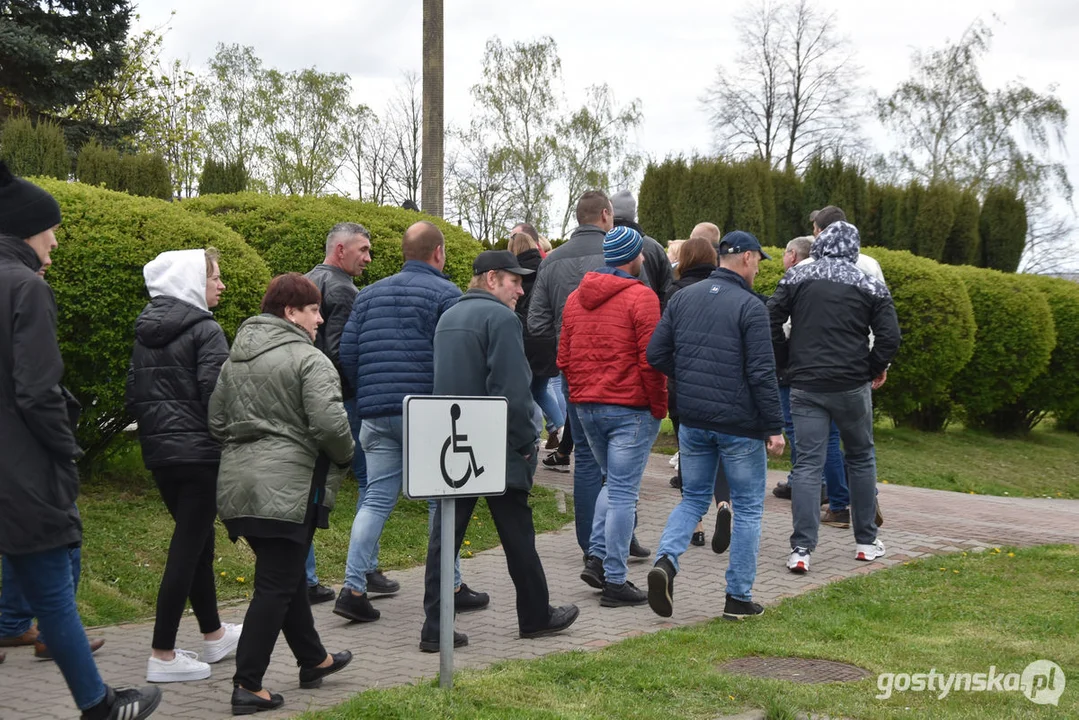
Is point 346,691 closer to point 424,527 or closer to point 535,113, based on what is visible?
point 424,527

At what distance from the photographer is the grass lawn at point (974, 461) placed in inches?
540

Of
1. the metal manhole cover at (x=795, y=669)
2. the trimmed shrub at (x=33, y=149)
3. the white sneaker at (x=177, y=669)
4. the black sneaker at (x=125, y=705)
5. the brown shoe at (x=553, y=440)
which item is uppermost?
the trimmed shrub at (x=33, y=149)

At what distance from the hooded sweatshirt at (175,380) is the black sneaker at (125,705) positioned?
43.6 inches

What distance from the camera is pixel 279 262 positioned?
1002 centimetres

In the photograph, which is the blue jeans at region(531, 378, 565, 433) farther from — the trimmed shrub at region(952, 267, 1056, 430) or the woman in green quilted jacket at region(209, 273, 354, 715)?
the trimmed shrub at region(952, 267, 1056, 430)

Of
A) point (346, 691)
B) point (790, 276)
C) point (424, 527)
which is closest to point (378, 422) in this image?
point (346, 691)

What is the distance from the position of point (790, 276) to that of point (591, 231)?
56.0 inches

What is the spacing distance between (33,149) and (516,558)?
601 inches

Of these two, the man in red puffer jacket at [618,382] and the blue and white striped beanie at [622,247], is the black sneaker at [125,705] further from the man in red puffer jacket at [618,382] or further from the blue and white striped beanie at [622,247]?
the blue and white striped beanie at [622,247]

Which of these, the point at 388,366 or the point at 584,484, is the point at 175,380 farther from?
the point at 584,484

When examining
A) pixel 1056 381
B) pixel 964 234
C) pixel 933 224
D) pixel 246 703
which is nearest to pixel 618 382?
pixel 246 703

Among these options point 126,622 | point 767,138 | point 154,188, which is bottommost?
point 126,622

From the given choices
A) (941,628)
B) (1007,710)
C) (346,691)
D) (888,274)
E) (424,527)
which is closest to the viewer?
(1007,710)

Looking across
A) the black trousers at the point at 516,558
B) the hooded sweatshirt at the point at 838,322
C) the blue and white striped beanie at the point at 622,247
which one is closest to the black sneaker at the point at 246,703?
the black trousers at the point at 516,558
